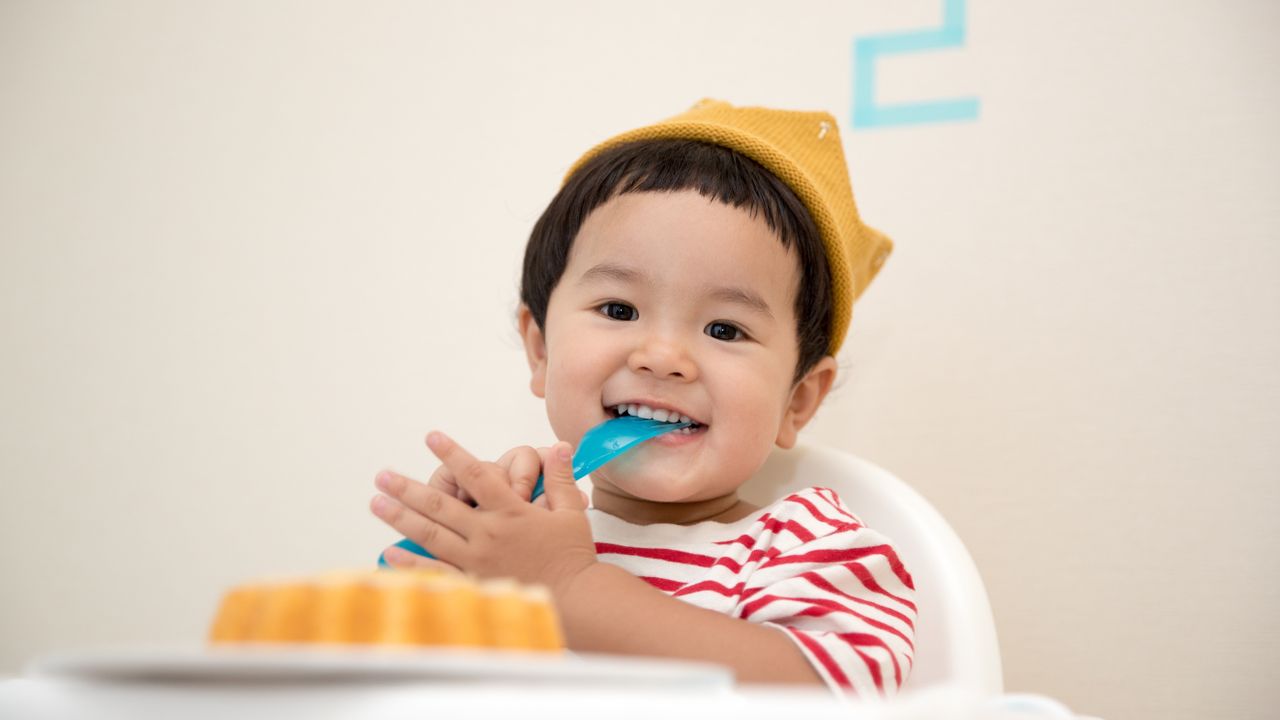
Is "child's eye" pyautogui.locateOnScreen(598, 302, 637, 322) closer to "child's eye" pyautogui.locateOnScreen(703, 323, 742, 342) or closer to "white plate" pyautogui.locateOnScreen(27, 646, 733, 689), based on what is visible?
"child's eye" pyautogui.locateOnScreen(703, 323, 742, 342)

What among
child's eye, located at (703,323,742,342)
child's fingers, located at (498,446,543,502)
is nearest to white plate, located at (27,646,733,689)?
child's fingers, located at (498,446,543,502)

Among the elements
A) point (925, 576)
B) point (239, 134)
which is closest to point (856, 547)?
point (925, 576)

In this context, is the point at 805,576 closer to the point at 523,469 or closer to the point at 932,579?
the point at 932,579

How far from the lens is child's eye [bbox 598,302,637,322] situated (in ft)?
2.79

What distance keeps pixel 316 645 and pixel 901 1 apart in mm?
1055

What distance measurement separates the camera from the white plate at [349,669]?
294 millimetres

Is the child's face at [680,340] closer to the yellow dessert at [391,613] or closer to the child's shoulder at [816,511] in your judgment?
the child's shoulder at [816,511]

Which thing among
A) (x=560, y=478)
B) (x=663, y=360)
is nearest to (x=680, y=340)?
(x=663, y=360)

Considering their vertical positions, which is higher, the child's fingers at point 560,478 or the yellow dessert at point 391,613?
the yellow dessert at point 391,613

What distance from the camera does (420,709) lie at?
0.30m

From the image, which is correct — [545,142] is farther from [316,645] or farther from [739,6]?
[316,645]

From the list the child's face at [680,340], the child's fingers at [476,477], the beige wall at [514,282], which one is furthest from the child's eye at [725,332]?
the beige wall at [514,282]

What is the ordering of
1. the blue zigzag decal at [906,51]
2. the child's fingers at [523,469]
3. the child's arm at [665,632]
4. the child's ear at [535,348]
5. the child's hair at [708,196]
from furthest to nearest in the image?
the blue zigzag decal at [906,51] → the child's ear at [535,348] → the child's hair at [708,196] → the child's fingers at [523,469] → the child's arm at [665,632]

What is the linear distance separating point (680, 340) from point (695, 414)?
2.5 inches
